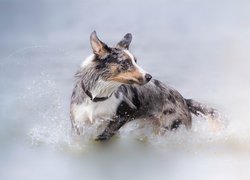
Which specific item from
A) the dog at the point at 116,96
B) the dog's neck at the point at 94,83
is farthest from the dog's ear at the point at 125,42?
the dog's neck at the point at 94,83

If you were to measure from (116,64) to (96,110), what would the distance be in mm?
168

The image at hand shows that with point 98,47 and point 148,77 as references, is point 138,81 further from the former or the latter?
point 98,47

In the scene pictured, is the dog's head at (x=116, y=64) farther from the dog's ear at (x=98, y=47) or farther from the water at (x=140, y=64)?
the water at (x=140, y=64)

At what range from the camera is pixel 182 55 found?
2932 mm

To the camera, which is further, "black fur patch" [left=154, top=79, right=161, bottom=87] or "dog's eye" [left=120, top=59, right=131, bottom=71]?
"black fur patch" [left=154, top=79, right=161, bottom=87]

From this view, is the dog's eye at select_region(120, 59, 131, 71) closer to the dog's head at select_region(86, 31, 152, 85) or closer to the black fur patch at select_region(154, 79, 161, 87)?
the dog's head at select_region(86, 31, 152, 85)

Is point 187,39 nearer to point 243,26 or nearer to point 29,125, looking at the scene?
point 243,26

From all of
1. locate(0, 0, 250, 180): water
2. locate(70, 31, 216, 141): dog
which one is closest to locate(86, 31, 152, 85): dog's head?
locate(70, 31, 216, 141): dog

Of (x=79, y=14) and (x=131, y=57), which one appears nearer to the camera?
(x=131, y=57)

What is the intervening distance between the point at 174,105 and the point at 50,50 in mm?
481

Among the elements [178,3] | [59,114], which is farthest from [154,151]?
[178,3]

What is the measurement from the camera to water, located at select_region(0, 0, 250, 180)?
9.05 ft

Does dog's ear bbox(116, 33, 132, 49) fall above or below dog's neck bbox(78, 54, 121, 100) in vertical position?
above

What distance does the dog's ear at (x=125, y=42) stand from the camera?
2711 millimetres
